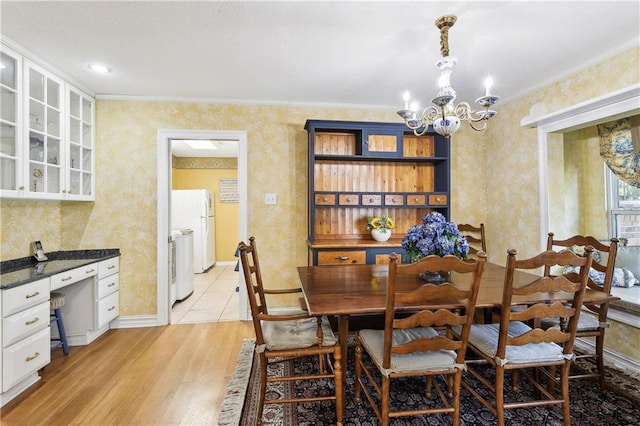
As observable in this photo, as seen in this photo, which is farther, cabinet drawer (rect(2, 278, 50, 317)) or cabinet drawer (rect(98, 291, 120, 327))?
cabinet drawer (rect(98, 291, 120, 327))

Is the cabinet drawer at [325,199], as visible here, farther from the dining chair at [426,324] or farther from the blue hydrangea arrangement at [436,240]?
the dining chair at [426,324]

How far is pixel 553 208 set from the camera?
2.92 metres

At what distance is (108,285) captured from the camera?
295cm

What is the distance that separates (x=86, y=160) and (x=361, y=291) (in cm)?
309

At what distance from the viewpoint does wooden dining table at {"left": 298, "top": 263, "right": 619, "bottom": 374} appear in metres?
1.47

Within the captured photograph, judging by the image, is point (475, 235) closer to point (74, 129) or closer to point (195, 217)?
point (74, 129)

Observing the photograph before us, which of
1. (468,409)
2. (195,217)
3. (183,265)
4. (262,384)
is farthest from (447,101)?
(195,217)

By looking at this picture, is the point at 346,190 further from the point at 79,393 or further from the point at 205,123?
the point at 79,393

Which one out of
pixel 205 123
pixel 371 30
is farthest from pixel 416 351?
pixel 205 123

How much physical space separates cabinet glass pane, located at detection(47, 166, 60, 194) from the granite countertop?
2.06 feet

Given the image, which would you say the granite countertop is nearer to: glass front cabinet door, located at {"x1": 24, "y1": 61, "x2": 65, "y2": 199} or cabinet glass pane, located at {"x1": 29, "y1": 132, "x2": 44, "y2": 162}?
glass front cabinet door, located at {"x1": 24, "y1": 61, "x2": 65, "y2": 199}

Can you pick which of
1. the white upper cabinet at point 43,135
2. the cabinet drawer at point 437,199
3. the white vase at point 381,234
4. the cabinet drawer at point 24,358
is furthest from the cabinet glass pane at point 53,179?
the cabinet drawer at point 437,199

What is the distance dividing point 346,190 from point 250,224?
1.17m

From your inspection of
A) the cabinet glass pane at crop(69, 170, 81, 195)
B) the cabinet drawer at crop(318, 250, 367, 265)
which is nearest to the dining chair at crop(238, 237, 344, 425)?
the cabinet drawer at crop(318, 250, 367, 265)
